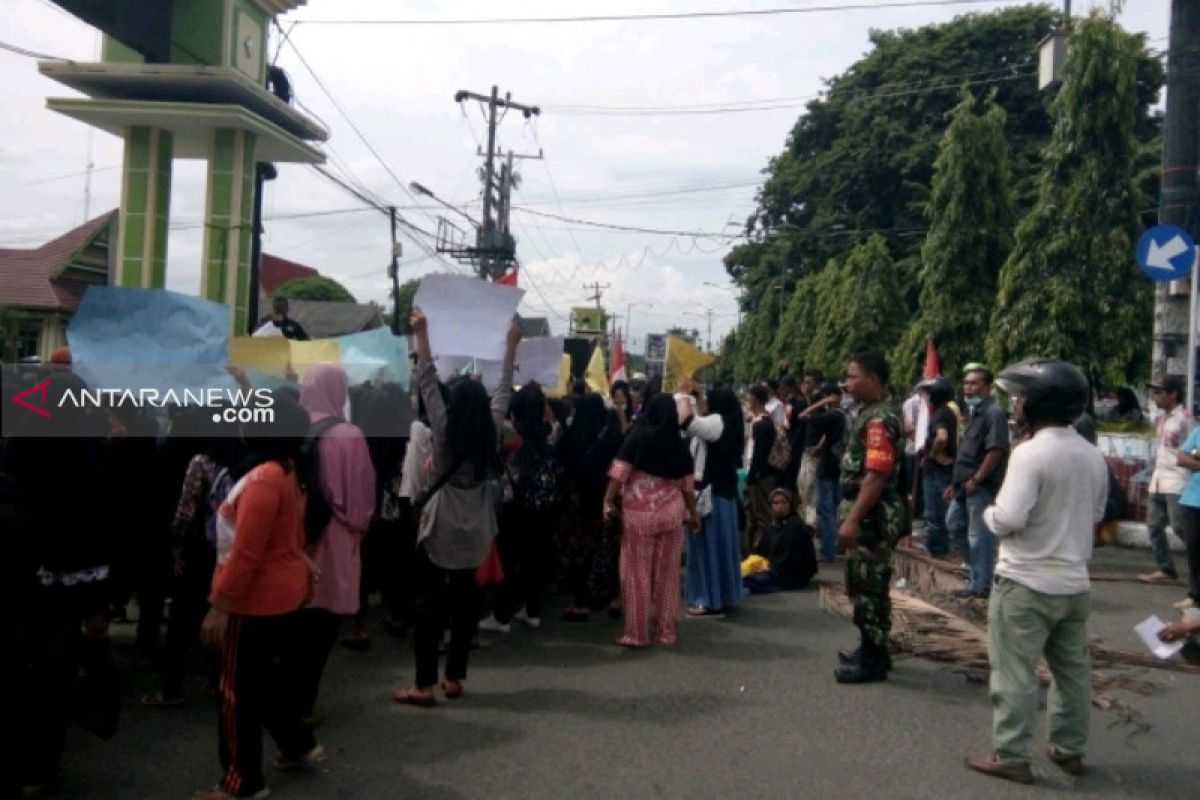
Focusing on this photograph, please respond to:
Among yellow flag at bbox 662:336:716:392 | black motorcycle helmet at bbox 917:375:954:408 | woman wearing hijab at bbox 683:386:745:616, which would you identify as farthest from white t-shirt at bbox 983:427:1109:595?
black motorcycle helmet at bbox 917:375:954:408

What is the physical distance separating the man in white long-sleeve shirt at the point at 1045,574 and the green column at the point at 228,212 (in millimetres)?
12943

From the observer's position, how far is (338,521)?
5695 mm

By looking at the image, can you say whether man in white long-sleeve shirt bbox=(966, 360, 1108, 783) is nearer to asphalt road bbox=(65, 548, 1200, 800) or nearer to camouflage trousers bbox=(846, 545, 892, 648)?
asphalt road bbox=(65, 548, 1200, 800)

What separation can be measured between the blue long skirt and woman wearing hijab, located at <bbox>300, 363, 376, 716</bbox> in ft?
11.6

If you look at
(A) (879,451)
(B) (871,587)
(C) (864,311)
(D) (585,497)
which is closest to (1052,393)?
(A) (879,451)

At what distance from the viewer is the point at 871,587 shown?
6.56m

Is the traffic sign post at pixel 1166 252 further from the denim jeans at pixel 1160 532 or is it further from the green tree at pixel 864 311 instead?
the green tree at pixel 864 311

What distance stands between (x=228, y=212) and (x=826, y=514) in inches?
374

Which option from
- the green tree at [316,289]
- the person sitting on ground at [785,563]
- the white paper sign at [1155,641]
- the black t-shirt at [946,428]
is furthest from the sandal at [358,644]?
the green tree at [316,289]

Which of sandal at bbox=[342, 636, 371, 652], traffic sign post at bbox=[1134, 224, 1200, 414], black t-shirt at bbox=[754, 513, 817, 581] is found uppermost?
traffic sign post at bbox=[1134, 224, 1200, 414]

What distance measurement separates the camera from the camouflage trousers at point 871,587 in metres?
6.55

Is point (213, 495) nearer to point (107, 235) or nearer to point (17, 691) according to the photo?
point (17, 691)

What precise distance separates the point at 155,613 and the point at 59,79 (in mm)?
11432

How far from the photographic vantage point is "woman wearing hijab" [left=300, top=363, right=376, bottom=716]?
18.2ft
